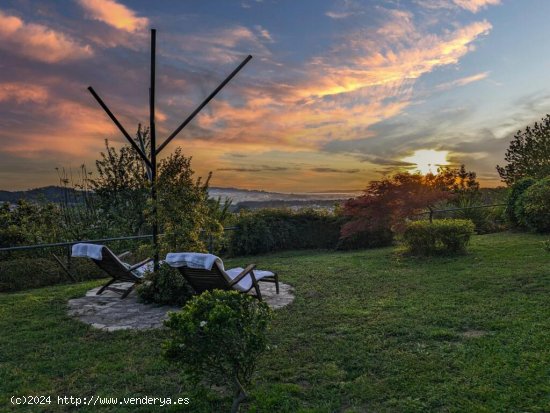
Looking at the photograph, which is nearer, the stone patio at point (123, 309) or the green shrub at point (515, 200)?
the stone patio at point (123, 309)

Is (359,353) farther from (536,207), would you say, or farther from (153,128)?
(536,207)

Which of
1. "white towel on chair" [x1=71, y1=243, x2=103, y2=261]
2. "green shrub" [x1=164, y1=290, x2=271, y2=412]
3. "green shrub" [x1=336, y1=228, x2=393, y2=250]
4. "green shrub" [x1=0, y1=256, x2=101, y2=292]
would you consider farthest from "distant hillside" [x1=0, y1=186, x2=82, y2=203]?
"green shrub" [x1=164, y1=290, x2=271, y2=412]

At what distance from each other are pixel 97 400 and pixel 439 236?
8.05 m

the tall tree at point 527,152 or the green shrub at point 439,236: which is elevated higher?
the tall tree at point 527,152

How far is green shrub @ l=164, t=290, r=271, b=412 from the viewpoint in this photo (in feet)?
8.80

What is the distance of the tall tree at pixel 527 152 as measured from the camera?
20.4m

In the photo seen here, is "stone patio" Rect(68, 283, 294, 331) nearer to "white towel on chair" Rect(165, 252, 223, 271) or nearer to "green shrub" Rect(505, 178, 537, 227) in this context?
"white towel on chair" Rect(165, 252, 223, 271)

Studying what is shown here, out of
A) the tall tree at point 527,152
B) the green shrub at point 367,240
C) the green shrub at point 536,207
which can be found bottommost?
the green shrub at point 367,240

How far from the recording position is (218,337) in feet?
8.77

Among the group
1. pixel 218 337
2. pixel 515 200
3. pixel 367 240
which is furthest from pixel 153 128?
pixel 515 200

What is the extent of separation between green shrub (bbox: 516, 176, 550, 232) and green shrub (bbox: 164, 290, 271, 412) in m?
10.4

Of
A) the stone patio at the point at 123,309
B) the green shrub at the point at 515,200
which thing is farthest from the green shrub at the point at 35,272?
the green shrub at the point at 515,200

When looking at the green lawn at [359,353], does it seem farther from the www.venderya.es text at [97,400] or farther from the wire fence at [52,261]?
the wire fence at [52,261]

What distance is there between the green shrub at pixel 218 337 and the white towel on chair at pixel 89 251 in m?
3.73
